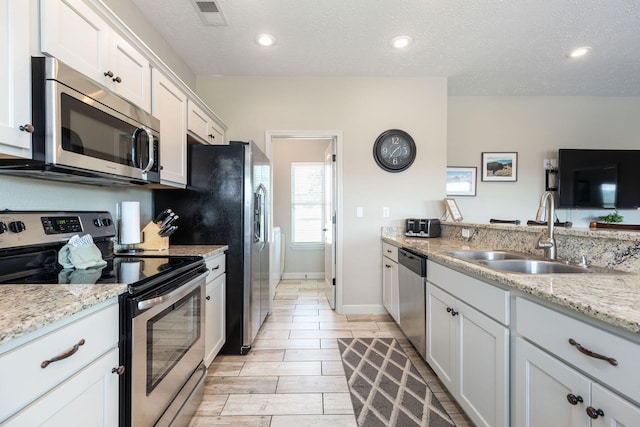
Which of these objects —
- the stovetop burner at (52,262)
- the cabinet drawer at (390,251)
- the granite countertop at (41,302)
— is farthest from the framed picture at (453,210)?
the granite countertop at (41,302)

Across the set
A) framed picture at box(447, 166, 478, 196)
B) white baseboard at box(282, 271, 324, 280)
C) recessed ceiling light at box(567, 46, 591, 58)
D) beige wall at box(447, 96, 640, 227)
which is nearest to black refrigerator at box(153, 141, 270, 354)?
white baseboard at box(282, 271, 324, 280)

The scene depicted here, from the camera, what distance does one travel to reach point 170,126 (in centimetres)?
201

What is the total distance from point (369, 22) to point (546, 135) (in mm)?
3065

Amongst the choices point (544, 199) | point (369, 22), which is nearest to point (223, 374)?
point (544, 199)

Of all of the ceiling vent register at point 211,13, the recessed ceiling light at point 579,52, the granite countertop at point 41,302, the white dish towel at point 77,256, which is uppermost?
the recessed ceiling light at point 579,52

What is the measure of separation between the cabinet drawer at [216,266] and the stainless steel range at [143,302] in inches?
10.1

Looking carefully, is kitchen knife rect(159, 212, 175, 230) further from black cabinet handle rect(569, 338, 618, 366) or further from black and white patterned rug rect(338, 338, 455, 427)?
black cabinet handle rect(569, 338, 618, 366)

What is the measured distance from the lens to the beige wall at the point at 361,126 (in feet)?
10.6

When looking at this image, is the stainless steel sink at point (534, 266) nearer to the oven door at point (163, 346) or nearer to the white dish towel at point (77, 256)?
the oven door at point (163, 346)

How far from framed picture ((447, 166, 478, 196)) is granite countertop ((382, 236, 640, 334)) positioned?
2.68m

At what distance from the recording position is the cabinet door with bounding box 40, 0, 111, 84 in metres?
1.10

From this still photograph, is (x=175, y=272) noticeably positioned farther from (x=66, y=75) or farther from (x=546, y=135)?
(x=546, y=135)

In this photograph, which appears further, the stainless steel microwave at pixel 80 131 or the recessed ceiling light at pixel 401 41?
the recessed ceiling light at pixel 401 41

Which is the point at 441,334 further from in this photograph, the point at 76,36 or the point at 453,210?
the point at 76,36
